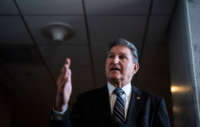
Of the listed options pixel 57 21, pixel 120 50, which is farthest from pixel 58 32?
pixel 120 50

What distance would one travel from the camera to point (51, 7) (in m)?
3.10

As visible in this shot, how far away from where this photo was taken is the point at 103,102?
1753 mm

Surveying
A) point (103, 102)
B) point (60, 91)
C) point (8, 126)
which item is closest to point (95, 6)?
point (103, 102)

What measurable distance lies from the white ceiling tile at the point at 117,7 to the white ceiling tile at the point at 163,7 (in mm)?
83

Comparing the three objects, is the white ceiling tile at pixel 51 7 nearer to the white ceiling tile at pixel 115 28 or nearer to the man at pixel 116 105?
the white ceiling tile at pixel 115 28

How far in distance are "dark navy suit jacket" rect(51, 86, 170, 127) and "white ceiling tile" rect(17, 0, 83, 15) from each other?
150 cm

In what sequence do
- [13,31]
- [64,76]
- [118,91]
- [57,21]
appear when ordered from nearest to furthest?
[64,76] < [118,91] < [57,21] < [13,31]

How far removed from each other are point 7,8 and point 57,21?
21.8 inches

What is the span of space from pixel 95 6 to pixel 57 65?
5.49ft

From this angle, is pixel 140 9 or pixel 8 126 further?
pixel 8 126

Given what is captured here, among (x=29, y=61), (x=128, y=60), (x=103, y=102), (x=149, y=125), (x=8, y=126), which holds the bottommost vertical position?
(x=149, y=125)

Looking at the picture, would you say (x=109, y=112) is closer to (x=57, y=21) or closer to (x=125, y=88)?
(x=125, y=88)

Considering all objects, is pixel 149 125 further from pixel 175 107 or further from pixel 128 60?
pixel 175 107

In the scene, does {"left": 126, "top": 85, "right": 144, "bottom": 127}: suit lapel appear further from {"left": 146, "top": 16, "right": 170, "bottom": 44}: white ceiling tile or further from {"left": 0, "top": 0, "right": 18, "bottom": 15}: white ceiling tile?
{"left": 0, "top": 0, "right": 18, "bottom": 15}: white ceiling tile
